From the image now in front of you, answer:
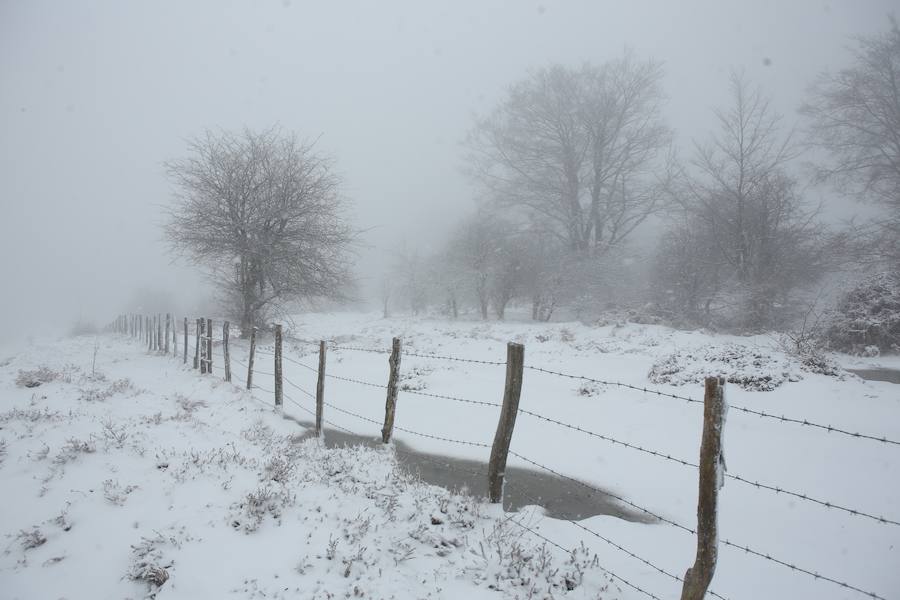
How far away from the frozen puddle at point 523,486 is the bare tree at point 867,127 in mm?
17905

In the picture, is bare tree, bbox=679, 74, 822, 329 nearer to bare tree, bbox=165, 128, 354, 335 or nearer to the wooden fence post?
bare tree, bbox=165, 128, 354, 335

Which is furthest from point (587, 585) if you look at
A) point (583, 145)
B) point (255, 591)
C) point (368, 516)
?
point (583, 145)

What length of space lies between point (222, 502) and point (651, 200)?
26.1 m

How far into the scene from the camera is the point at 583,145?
2614 cm

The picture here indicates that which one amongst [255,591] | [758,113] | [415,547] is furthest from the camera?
[758,113]

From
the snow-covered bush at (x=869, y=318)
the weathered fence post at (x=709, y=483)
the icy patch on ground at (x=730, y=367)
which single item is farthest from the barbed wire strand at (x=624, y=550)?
the snow-covered bush at (x=869, y=318)

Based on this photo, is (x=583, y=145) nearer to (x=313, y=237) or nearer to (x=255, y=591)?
(x=313, y=237)

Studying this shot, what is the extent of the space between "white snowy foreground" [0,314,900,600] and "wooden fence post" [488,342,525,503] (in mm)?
305

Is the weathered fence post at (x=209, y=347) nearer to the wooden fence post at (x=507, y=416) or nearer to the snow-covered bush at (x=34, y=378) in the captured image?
the snow-covered bush at (x=34, y=378)

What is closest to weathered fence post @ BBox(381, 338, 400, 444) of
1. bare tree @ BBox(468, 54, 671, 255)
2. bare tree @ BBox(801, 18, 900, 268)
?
bare tree @ BBox(801, 18, 900, 268)

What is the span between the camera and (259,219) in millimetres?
18750

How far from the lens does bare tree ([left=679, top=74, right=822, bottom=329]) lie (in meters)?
19.5

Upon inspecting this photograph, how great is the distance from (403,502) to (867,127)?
940 inches

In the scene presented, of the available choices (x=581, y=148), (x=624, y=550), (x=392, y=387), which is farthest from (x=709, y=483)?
(x=581, y=148)
